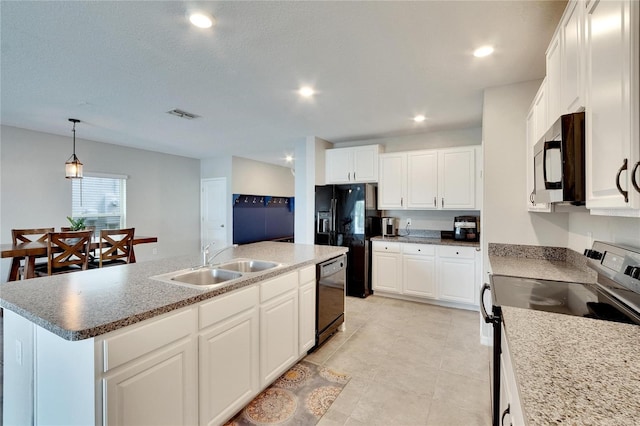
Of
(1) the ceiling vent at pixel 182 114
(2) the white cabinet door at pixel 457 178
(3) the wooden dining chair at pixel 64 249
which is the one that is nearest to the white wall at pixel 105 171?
(3) the wooden dining chair at pixel 64 249

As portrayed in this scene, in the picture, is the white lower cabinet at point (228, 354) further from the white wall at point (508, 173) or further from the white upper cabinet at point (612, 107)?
the white wall at point (508, 173)

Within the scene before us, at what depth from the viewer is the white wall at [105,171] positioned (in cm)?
423

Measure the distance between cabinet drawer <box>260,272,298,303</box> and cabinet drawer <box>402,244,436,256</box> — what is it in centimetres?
222

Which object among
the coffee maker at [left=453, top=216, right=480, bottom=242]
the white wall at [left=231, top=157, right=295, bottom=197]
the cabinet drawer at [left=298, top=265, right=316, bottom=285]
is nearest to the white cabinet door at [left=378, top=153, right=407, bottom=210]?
the coffee maker at [left=453, top=216, right=480, bottom=242]

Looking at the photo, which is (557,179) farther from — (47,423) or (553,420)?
(47,423)

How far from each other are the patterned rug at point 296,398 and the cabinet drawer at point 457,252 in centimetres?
222

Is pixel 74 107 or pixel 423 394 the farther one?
pixel 74 107

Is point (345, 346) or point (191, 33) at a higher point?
point (191, 33)

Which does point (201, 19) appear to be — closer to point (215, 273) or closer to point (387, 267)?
point (215, 273)

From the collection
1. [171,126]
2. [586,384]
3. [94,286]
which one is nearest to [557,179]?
[586,384]

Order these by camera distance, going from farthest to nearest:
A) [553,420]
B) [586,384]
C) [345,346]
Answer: [345,346] < [586,384] < [553,420]

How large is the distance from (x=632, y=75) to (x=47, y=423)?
2603 mm

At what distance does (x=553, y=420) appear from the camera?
0.60 m

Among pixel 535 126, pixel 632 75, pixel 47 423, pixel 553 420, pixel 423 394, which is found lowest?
pixel 423 394
